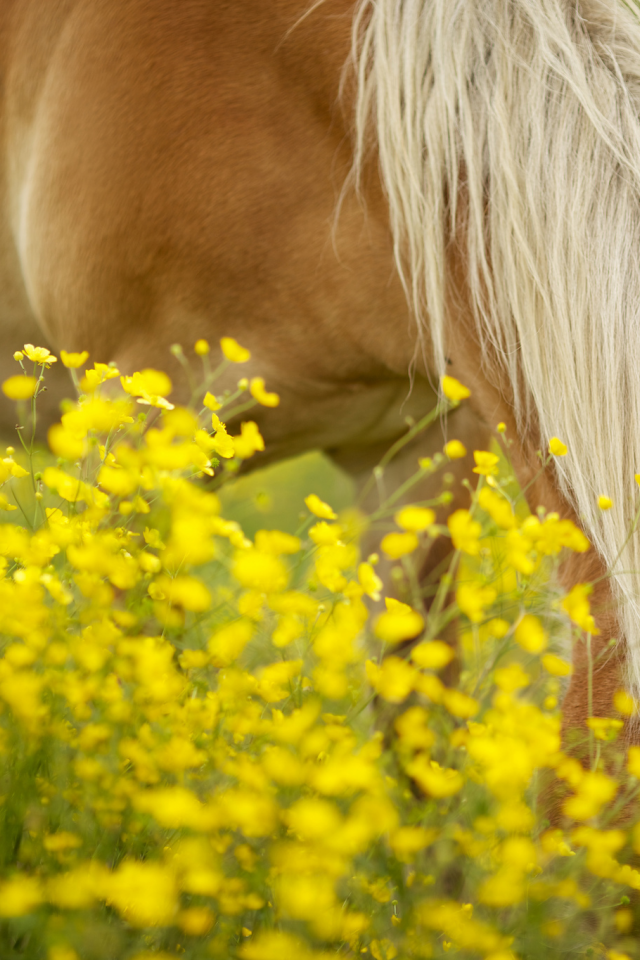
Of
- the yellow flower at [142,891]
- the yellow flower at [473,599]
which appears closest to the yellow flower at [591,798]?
the yellow flower at [473,599]

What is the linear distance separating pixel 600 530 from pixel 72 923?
2.08 feet

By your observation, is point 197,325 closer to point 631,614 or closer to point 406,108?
point 406,108

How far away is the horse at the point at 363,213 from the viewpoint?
91 centimetres

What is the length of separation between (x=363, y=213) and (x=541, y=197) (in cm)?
25

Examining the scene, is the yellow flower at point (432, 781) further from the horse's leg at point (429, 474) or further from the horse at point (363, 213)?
the horse's leg at point (429, 474)

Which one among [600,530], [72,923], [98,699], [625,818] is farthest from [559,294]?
[72,923]

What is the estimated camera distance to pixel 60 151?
48.1 inches

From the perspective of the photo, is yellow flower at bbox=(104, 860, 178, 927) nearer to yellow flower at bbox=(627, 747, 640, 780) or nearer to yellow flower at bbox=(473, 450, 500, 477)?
yellow flower at bbox=(627, 747, 640, 780)

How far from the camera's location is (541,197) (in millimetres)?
936

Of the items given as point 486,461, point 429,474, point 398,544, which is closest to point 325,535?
point 398,544

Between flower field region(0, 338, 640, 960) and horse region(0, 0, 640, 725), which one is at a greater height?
horse region(0, 0, 640, 725)

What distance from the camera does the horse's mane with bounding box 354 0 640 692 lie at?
0.89 meters

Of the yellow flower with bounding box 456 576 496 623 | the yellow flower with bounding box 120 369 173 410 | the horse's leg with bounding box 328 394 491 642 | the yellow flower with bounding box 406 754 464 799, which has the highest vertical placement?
the yellow flower with bounding box 120 369 173 410

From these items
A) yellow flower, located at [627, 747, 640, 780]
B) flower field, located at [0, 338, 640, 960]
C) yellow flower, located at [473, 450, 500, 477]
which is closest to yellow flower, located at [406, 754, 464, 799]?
flower field, located at [0, 338, 640, 960]
